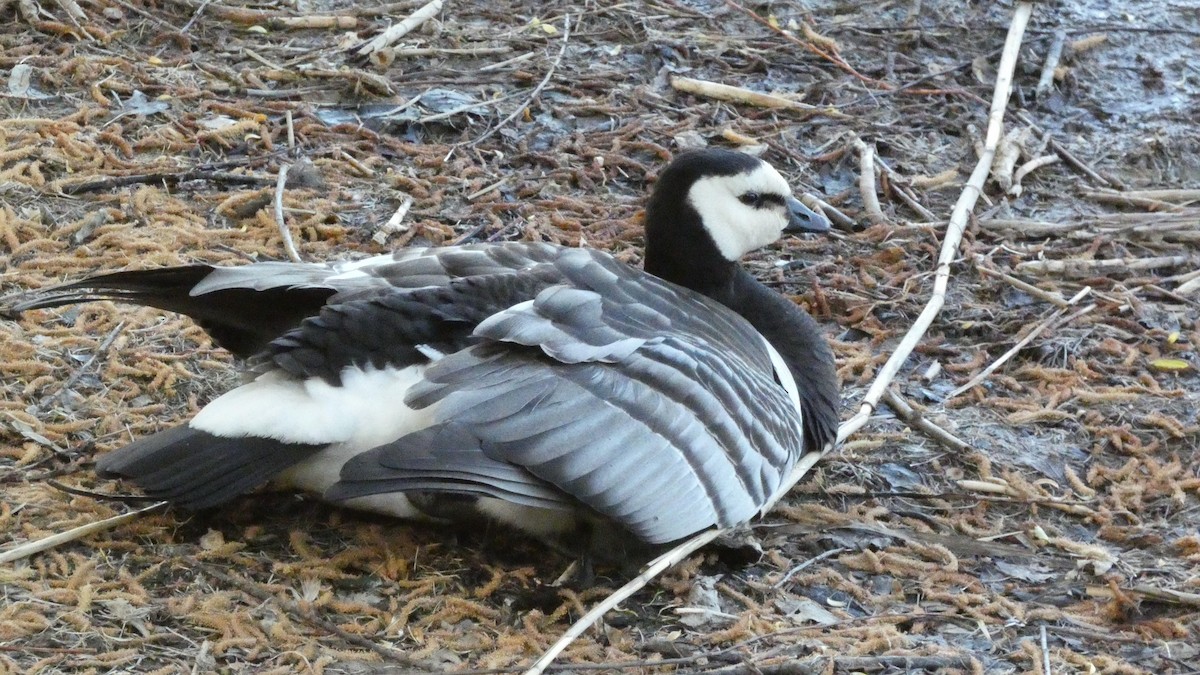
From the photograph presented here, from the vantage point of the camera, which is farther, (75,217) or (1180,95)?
(1180,95)

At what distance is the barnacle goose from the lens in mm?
3500

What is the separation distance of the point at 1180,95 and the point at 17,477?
19.1 feet

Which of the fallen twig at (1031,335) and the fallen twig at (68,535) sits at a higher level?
the fallen twig at (68,535)

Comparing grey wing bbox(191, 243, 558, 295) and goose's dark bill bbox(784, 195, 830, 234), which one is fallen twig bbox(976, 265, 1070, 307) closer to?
goose's dark bill bbox(784, 195, 830, 234)

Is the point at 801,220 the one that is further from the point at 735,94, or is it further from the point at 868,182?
the point at 735,94

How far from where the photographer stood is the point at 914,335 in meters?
5.17

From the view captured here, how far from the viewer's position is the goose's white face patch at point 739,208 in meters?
4.61

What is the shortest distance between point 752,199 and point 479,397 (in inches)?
61.1

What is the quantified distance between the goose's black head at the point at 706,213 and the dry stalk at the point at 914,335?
673mm

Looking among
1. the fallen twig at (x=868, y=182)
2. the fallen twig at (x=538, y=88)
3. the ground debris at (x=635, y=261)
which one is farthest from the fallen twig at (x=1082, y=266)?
the fallen twig at (x=538, y=88)

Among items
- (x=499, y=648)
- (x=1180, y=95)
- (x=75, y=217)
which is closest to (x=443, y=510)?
(x=499, y=648)

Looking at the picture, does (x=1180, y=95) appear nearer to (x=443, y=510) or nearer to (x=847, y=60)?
(x=847, y=60)

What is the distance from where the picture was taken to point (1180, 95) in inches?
282

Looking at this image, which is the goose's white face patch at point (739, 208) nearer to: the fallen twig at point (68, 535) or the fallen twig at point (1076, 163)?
the fallen twig at point (68, 535)
